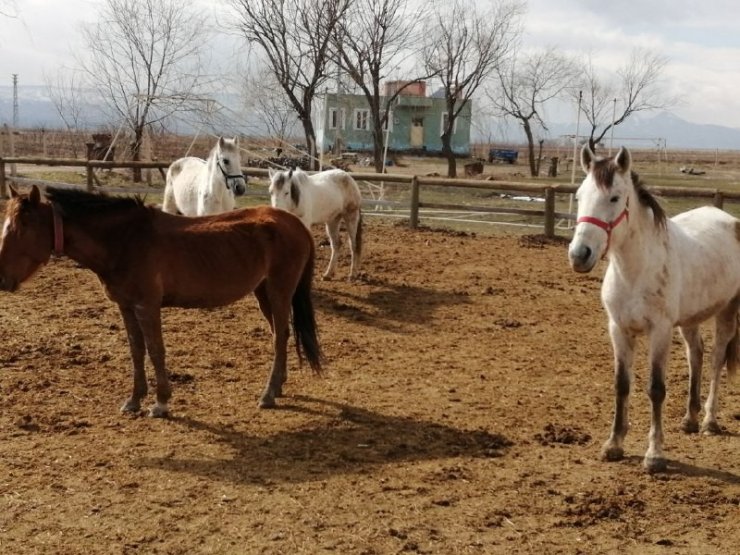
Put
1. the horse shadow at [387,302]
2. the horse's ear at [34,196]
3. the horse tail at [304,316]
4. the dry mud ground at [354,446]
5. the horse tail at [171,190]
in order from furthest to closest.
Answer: the horse tail at [171,190] → the horse shadow at [387,302] → the horse tail at [304,316] → the horse's ear at [34,196] → the dry mud ground at [354,446]

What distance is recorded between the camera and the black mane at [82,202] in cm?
485

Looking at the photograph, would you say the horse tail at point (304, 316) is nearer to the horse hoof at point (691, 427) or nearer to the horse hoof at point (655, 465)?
the horse hoof at point (655, 465)

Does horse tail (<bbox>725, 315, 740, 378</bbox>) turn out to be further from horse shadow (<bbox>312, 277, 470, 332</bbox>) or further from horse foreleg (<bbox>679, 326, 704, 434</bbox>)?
horse shadow (<bbox>312, 277, 470, 332</bbox>)

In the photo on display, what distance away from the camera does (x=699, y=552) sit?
3.38 metres

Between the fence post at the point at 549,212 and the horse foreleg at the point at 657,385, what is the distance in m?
9.66

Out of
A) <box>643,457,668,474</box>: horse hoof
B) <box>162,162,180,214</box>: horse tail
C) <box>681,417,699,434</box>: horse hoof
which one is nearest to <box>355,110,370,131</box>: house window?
<box>162,162,180,214</box>: horse tail

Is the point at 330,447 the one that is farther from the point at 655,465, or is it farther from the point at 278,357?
the point at 655,465

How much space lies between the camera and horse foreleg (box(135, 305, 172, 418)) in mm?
4977

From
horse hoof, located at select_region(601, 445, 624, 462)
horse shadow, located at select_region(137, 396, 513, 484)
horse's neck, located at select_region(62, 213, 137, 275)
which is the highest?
horse's neck, located at select_region(62, 213, 137, 275)

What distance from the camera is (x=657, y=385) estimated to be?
4312 millimetres

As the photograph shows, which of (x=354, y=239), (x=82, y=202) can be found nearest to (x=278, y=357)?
(x=82, y=202)

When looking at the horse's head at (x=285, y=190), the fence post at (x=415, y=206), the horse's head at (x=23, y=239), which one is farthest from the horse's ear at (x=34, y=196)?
the fence post at (x=415, y=206)

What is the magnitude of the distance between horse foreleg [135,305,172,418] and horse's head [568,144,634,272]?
2675mm

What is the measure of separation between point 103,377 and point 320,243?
7248 mm
